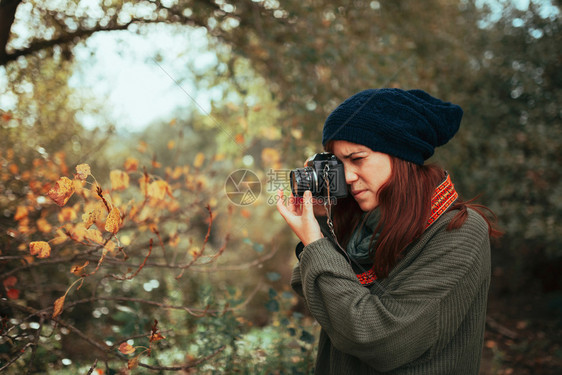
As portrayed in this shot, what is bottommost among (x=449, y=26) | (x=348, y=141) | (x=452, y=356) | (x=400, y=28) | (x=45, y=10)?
(x=452, y=356)

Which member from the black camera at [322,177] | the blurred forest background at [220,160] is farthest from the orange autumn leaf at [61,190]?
the black camera at [322,177]

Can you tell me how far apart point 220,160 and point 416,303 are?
289 cm

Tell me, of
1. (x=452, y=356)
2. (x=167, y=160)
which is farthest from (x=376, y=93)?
(x=167, y=160)

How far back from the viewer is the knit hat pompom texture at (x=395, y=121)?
4.33ft

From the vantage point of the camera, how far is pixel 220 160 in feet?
12.6

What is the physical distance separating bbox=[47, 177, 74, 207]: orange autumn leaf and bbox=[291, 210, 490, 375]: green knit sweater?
2.57ft

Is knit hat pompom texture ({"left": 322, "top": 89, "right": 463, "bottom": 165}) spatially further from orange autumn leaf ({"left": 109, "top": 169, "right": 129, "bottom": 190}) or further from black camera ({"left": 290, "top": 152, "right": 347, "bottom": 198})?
orange autumn leaf ({"left": 109, "top": 169, "right": 129, "bottom": 190})

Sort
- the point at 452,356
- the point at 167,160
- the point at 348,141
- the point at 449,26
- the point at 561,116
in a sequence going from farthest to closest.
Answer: the point at 167,160 → the point at 449,26 → the point at 561,116 → the point at 348,141 → the point at 452,356

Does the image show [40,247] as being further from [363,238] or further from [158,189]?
[363,238]

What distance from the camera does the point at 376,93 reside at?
133 centimetres

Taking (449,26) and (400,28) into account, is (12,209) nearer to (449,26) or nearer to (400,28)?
(400,28)

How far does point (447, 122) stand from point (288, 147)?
6.46ft

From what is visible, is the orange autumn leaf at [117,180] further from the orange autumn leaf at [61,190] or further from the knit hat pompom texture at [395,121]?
the knit hat pompom texture at [395,121]

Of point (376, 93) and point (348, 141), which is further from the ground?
point (376, 93)
